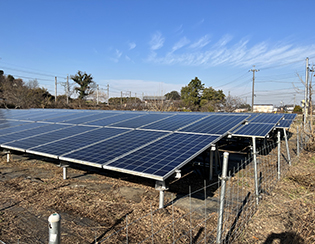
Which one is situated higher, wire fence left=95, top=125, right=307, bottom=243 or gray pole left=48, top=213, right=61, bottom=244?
gray pole left=48, top=213, right=61, bottom=244

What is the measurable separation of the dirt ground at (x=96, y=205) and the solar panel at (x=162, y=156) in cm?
157

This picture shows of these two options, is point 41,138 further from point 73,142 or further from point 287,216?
point 287,216

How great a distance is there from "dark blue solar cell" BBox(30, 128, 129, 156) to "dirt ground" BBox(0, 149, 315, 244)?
151cm

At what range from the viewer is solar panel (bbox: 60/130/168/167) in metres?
6.00

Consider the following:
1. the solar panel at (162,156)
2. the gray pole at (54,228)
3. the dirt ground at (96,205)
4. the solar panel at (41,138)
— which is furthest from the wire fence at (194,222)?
the solar panel at (41,138)

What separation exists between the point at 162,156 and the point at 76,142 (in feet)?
11.8

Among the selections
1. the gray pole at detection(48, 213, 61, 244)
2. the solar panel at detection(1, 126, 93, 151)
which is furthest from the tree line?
the gray pole at detection(48, 213, 61, 244)

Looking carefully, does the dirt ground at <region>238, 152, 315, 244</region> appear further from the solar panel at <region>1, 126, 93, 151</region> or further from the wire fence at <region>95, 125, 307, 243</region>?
the solar panel at <region>1, 126, 93, 151</region>

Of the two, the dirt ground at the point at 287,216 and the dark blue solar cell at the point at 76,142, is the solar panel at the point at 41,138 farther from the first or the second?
the dirt ground at the point at 287,216

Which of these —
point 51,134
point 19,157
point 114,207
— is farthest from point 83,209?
point 19,157

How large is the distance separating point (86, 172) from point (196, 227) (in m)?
6.26

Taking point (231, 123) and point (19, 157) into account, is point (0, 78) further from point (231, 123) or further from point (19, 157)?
point (231, 123)

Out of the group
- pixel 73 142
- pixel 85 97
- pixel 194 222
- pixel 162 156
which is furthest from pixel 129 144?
pixel 85 97

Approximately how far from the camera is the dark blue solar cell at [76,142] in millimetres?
7051
